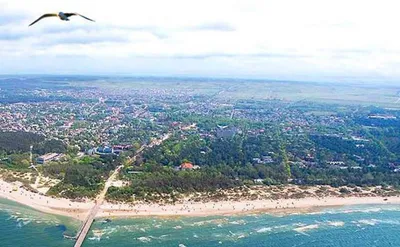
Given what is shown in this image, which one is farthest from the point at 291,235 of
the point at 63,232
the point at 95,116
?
the point at 95,116

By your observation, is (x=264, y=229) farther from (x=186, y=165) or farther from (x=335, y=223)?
(x=186, y=165)

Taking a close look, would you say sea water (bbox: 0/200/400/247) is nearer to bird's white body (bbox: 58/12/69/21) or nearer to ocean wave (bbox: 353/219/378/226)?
ocean wave (bbox: 353/219/378/226)

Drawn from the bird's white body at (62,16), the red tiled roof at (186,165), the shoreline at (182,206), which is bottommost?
the shoreline at (182,206)

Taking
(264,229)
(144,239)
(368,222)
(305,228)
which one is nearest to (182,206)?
(144,239)

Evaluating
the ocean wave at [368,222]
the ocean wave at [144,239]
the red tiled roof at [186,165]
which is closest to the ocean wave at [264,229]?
the ocean wave at [368,222]

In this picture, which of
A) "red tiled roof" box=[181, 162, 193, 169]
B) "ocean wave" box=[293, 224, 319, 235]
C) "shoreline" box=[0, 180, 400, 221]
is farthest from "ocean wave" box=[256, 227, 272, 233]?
"red tiled roof" box=[181, 162, 193, 169]

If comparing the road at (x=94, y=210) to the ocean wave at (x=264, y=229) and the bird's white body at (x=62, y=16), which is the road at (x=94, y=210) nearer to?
the ocean wave at (x=264, y=229)

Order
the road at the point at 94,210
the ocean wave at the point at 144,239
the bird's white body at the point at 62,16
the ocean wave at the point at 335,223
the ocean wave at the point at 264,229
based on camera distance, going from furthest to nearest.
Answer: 1. the ocean wave at the point at 335,223
2. the ocean wave at the point at 264,229
3. the ocean wave at the point at 144,239
4. the road at the point at 94,210
5. the bird's white body at the point at 62,16
